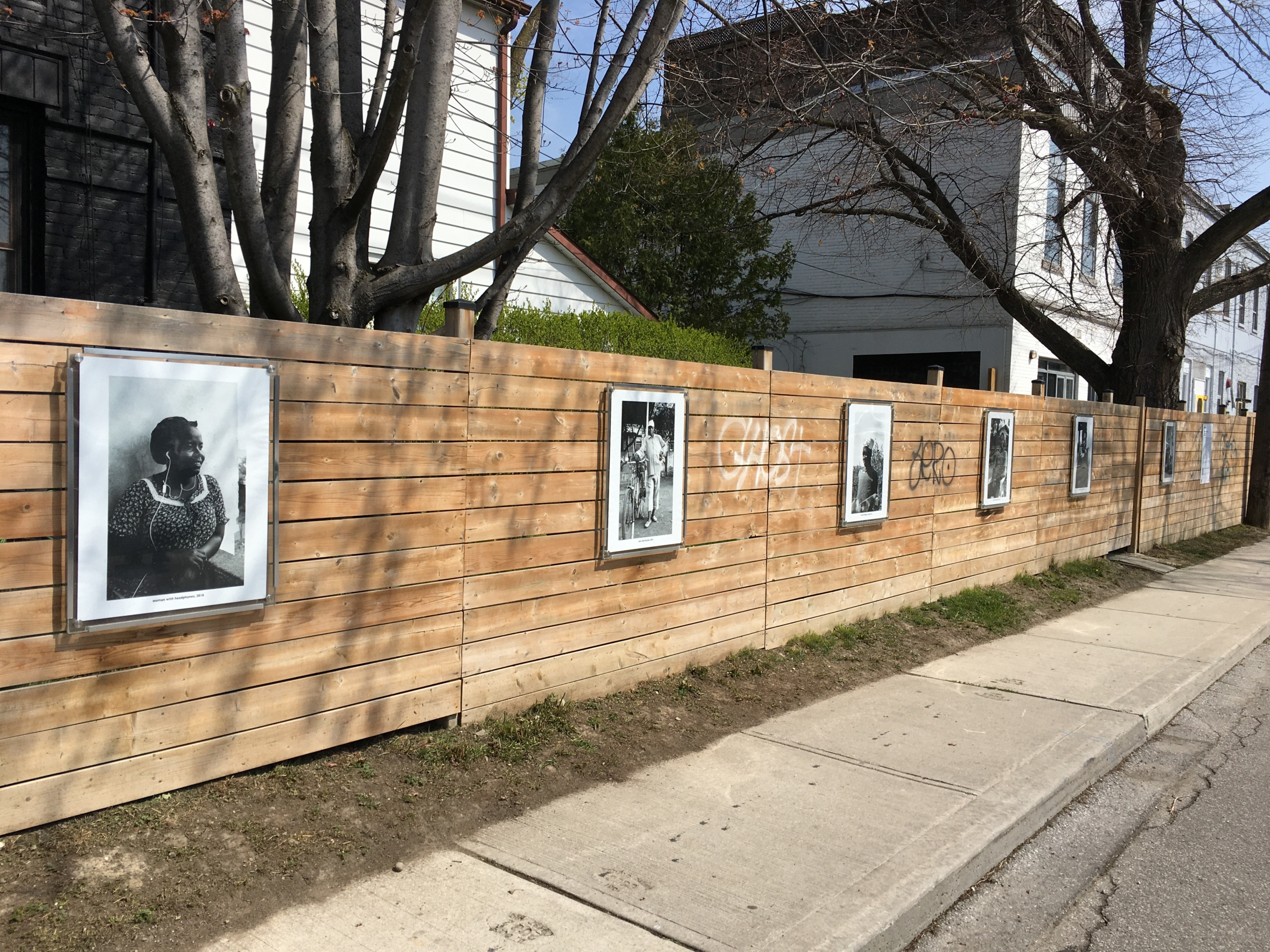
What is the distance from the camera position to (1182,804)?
16.8ft

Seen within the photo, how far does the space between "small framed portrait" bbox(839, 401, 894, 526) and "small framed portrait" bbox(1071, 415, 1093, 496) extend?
4.43 metres

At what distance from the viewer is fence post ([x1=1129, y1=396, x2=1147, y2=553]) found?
44.4 ft

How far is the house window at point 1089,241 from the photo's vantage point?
55.7 ft

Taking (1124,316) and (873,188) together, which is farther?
(1124,316)

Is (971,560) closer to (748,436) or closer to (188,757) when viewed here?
(748,436)

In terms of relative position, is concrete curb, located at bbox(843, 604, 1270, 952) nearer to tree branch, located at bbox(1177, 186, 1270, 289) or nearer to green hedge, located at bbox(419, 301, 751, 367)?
green hedge, located at bbox(419, 301, 751, 367)

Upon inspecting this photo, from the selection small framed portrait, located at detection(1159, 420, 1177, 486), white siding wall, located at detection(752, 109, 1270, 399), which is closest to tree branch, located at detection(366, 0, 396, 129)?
white siding wall, located at detection(752, 109, 1270, 399)

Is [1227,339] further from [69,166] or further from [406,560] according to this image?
[406,560]

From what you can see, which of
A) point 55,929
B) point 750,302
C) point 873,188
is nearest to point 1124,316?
point 873,188

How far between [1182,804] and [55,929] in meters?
4.97

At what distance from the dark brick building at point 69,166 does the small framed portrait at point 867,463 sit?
5570 mm

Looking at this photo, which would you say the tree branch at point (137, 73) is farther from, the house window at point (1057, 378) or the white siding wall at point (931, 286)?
the house window at point (1057, 378)

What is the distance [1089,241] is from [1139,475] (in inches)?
300

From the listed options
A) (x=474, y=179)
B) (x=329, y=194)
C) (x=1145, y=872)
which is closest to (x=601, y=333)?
(x=474, y=179)
